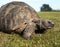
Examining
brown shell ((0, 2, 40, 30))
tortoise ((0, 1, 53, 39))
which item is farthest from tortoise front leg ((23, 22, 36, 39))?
brown shell ((0, 2, 40, 30))

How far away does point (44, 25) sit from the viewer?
966 centimetres

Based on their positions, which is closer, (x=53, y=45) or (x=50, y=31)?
(x=53, y=45)

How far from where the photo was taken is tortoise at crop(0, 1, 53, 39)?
366 inches

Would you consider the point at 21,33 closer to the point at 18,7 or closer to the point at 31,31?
the point at 31,31

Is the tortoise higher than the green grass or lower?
higher

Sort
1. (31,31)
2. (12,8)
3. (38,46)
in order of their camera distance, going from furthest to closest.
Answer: (12,8)
(31,31)
(38,46)

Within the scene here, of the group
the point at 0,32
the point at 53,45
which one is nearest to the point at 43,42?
the point at 53,45

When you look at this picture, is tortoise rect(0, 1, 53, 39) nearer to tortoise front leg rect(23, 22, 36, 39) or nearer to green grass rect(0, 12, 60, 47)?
tortoise front leg rect(23, 22, 36, 39)

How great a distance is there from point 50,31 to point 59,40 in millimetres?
1140

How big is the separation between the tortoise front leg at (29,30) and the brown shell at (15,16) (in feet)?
0.49

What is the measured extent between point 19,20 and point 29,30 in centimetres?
54

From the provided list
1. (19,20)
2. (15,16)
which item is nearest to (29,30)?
(19,20)

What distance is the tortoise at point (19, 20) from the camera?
9289 mm

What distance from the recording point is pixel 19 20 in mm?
9398
